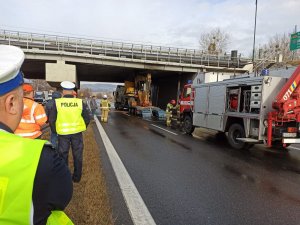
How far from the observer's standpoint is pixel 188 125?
15969 mm

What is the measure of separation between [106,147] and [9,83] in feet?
30.5

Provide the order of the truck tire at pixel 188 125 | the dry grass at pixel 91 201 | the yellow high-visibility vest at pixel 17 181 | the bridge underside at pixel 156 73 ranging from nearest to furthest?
the yellow high-visibility vest at pixel 17 181, the dry grass at pixel 91 201, the truck tire at pixel 188 125, the bridge underside at pixel 156 73

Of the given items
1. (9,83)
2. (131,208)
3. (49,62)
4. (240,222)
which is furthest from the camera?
(49,62)

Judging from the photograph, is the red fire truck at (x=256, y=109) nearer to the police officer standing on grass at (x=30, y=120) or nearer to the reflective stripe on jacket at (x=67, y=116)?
the reflective stripe on jacket at (x=67, y=116)

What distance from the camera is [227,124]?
12.3 metres

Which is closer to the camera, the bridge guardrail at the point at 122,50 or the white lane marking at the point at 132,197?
the white lane marking at the point at 132,197

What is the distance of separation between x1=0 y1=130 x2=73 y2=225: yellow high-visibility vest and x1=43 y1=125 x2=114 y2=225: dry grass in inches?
119

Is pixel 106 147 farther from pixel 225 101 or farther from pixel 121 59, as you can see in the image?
pixel 121 59

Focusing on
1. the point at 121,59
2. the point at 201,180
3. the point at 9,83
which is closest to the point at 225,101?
the point at 201,180

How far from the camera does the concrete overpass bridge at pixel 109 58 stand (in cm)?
3303

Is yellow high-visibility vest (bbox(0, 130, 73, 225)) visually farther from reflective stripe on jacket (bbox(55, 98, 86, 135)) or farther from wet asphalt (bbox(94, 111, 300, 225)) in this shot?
reflective stripe on jacket (bbox(55, 98, 86, 135))

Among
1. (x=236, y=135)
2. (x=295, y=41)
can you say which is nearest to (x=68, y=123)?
(x=236, y=135)

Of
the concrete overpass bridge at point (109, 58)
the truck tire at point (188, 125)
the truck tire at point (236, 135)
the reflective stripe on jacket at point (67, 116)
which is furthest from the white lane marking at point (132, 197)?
the concrete overpass bridge at point (109, 58)

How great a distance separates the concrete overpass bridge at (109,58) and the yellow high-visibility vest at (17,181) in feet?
101
